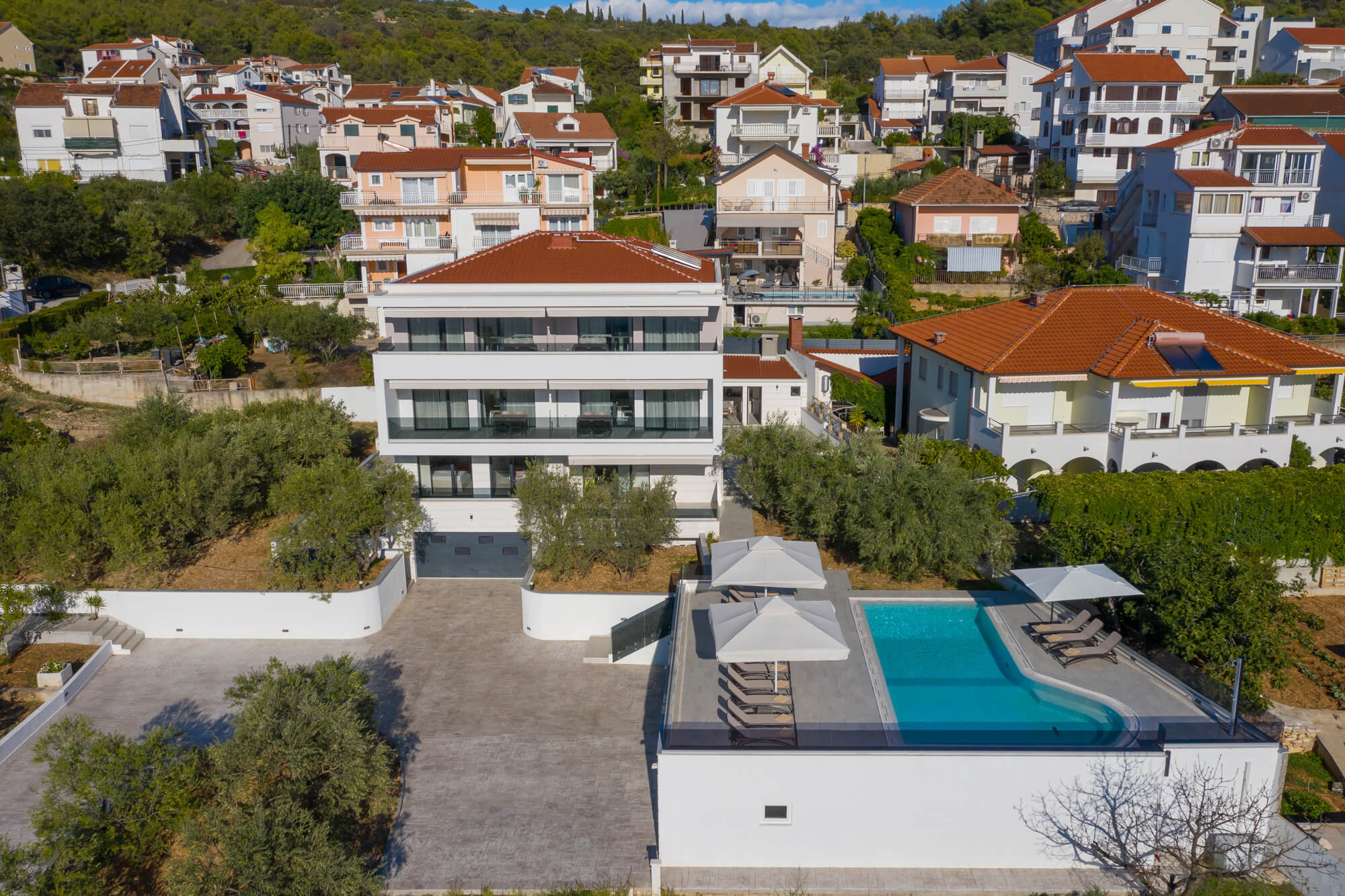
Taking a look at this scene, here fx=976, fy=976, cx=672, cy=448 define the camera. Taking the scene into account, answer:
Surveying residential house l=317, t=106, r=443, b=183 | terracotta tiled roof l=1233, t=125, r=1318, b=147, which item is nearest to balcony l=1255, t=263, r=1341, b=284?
terracotta tiled roof l=1233, t=125, r=1318, b=147

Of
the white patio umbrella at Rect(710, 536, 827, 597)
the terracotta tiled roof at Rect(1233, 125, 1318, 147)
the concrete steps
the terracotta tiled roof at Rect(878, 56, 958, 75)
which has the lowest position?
the concrete steps

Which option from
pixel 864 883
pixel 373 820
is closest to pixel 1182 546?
pixel 864 883

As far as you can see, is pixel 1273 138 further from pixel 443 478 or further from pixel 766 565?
pixel 443 478

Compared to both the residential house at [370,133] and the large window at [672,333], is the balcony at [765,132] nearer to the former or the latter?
the residential house at [370,133]

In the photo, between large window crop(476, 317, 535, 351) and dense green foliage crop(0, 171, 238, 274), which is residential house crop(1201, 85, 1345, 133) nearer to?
large window crop(476, 317, 535, 351)

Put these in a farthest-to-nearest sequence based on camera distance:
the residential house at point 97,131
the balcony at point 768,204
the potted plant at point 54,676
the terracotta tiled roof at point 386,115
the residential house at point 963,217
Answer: the terracotta tiled roof at point 386,115 < the residential house at point 97,131 < the residential house at point 963,217 < the balcony at point 768,204 < the potted plant at point 54,676

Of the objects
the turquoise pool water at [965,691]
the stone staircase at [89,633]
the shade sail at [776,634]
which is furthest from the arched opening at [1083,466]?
the stone staircase at [89,633]
